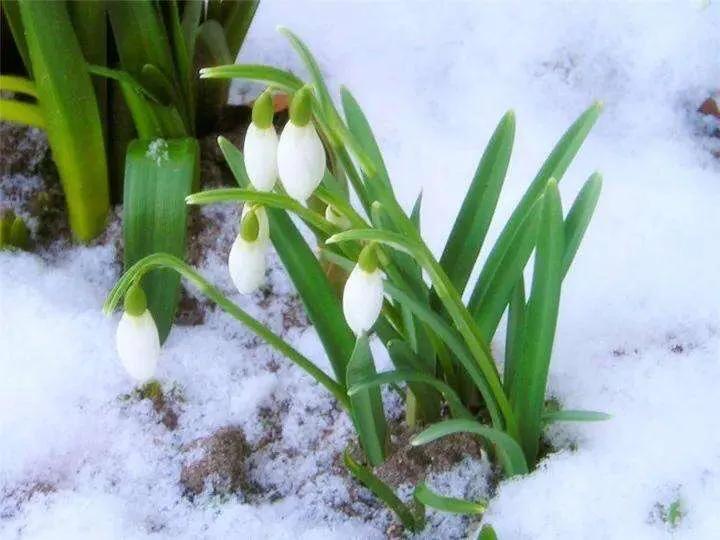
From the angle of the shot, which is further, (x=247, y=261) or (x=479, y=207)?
(x=479, y=207)

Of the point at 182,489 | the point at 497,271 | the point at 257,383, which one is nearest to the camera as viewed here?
the point at 497,271

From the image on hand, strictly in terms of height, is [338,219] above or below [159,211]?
above

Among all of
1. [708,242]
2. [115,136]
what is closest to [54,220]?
[115,136]

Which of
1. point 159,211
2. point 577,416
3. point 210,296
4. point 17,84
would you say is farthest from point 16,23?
point 577,416

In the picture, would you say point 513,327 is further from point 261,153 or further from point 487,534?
point 261,153

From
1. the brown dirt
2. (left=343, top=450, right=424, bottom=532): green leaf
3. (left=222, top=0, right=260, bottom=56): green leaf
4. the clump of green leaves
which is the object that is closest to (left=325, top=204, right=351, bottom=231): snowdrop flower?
the clump of green leaves

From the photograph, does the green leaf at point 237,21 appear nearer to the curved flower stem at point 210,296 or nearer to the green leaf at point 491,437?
the curved flower stem at point 210,296

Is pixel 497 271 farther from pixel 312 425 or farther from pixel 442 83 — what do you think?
pixel 442 83
